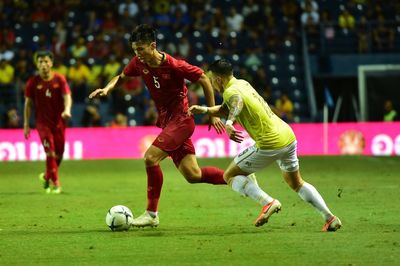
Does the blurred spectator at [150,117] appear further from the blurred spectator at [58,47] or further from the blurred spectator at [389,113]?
the blurred spectator at [389,113]

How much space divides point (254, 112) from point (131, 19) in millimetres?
21655

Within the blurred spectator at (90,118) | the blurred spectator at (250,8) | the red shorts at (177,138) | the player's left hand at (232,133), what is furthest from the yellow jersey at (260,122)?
the blurred spectator at (250,8)

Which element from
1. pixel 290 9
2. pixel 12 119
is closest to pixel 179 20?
pixel 290 9

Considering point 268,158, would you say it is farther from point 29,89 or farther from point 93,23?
point 93,23

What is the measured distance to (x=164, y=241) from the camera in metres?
9.99

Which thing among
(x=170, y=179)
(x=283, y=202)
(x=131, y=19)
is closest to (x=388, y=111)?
(x=131, y=19)

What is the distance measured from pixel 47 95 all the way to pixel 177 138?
221 inches

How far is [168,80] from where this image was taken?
11344 millimetres

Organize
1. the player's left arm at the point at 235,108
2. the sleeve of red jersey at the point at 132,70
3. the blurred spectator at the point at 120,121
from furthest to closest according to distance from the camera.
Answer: the blurred spectator at the point at 120,121, the sleeve of red jersey at the point at 132,70, the player's left arm at the point at 235,108

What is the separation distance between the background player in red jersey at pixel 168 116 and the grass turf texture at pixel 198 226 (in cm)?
55

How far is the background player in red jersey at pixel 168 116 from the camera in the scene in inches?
442

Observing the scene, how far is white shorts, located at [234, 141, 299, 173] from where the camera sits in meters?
10.5

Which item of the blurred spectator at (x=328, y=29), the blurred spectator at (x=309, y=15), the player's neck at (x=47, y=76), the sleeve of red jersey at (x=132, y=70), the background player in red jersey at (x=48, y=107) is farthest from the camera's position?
the blurred spectator at (x=309, y=15)

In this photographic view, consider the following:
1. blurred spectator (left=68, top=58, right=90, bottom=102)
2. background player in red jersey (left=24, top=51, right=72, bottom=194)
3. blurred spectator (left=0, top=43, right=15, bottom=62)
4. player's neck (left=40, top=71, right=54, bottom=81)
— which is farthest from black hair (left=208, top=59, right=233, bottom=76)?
blurred spectator (left=0, top=43, right=15, bottom=62)
